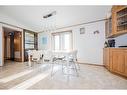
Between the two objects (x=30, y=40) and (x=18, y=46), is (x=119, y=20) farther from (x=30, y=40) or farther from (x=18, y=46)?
(x=18, y=46)

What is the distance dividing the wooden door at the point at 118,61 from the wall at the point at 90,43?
4.69 ft

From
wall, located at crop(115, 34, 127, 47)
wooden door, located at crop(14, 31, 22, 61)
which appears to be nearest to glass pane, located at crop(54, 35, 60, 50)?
wooden door, located at crop(14, 31, 22, 61)

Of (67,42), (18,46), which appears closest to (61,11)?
(67,42)

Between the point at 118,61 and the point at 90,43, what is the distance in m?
2.09

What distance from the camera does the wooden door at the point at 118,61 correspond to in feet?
8.88

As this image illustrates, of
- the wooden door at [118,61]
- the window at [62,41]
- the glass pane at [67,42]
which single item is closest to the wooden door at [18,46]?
the window at [62,41]

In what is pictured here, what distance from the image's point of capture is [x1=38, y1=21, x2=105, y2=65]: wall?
451 centimetres

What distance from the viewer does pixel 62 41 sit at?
6031 mm

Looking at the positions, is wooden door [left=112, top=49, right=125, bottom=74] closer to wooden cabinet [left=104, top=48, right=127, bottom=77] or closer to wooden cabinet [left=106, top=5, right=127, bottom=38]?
wooden cabinet [left=104, top=48, right=127, bottom=77]
